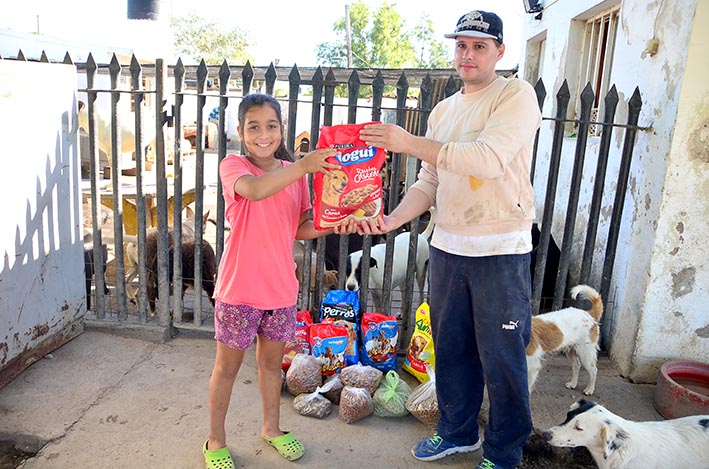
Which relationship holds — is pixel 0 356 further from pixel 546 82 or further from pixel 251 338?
pixel 546 82

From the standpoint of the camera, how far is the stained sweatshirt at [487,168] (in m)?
2.30

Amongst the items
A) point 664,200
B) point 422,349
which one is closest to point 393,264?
point 422,349

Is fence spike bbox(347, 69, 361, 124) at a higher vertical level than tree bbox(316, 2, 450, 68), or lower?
lower

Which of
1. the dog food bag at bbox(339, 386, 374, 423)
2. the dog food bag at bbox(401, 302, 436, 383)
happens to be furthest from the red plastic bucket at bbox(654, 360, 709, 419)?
the dog food bag at bbox(339, 386, 374, 423)

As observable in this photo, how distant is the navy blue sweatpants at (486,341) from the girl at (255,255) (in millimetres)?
784

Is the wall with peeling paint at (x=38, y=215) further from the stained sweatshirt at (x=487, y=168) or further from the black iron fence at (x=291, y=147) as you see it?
the stained sweatshirt at (x=487, y=168)

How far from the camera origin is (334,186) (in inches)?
104

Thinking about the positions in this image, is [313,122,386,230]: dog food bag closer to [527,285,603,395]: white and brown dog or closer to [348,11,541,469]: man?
[348,11,541,469]: man

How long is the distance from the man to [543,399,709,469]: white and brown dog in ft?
1.03

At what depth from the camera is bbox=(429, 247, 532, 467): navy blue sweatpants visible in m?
2.60

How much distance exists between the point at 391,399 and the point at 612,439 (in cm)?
132

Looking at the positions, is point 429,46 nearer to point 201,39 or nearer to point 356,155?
point 201,39

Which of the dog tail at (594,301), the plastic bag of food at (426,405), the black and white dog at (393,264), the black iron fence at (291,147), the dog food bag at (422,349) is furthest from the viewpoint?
the black and white dog at (393,264)

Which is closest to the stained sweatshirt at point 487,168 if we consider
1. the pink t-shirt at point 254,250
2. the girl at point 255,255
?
the girl at point 255,255
